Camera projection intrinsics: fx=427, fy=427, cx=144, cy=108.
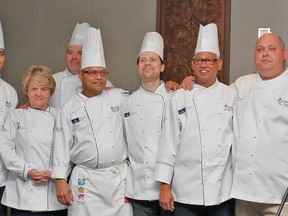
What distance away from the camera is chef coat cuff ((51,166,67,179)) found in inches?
79.5

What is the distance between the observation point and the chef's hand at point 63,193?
1974mm

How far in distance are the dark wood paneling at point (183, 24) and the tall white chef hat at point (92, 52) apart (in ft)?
2.39

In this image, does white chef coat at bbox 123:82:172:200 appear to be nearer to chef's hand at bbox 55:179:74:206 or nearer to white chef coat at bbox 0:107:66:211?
chef's hand at bbox 55:179:74:206

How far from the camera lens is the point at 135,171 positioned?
206cm

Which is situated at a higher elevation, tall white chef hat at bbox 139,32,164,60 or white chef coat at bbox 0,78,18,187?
tall white chef hat at bbox 139,32,164,60

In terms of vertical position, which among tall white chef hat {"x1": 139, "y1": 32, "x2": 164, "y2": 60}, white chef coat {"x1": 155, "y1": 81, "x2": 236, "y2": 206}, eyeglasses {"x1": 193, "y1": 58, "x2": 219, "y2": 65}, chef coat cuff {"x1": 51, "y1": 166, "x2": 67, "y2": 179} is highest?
tall white chef hat {"x1": 139, "y1": 32, "x2": 164, "y2": 60}

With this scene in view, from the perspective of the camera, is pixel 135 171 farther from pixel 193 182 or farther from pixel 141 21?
pixel 141 21

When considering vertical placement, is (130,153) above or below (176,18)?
below

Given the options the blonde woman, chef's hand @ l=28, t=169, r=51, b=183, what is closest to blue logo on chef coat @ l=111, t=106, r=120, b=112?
the blonde woman

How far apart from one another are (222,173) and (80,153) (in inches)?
26.7

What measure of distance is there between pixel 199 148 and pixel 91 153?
0.52 m

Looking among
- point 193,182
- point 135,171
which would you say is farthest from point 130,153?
point 193,182

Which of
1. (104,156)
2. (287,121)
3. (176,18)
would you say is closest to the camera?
(287,121)

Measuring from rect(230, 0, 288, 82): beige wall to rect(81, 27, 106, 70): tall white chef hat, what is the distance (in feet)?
3.09
